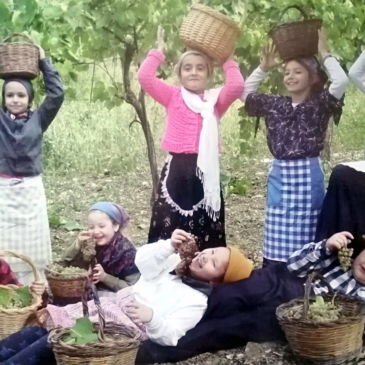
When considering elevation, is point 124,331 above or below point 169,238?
below

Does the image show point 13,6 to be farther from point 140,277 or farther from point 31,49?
point 140,277

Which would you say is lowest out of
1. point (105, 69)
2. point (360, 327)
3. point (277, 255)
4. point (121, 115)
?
point (360, 327)

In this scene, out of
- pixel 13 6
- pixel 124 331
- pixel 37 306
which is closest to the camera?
pixel 124 331

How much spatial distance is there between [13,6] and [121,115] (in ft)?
2.40

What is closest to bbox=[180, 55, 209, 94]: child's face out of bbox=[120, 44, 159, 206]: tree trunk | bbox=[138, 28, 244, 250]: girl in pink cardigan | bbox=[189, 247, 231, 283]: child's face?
bbox=[138, 28, 244, 250]: girl in pink cardigan

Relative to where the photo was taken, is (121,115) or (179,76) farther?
(121,115)

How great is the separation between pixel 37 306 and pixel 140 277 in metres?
0.47

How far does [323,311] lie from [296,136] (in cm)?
80

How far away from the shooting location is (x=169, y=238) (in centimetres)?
338

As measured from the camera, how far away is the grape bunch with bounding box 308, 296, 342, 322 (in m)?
2.99

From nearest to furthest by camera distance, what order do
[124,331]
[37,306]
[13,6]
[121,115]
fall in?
[124,331], [37,306], [13,6], [121,115]

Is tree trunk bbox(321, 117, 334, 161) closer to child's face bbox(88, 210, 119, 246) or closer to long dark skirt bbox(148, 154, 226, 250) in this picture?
long dark skirt bbox(148, 154, 226, 250)

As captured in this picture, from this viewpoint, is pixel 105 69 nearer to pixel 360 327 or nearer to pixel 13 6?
pixel 13 6

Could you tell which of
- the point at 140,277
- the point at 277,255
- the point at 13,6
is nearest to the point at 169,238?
the point at 140,277
